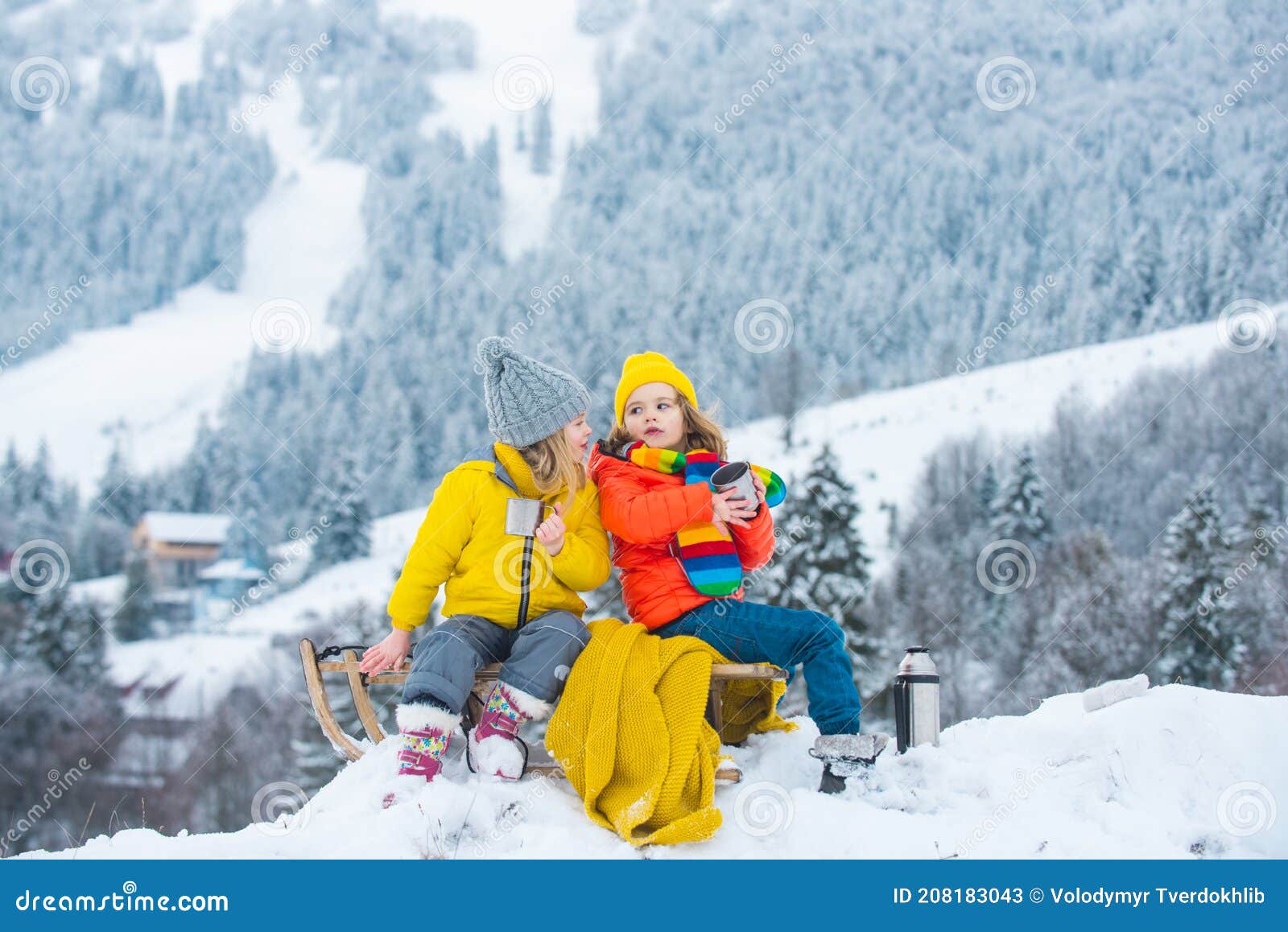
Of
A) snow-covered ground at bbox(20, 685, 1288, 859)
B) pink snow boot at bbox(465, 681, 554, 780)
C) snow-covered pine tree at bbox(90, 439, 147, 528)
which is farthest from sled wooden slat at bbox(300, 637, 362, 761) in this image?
snow-covered pine tree at bbox(90, 439, 147, 528)

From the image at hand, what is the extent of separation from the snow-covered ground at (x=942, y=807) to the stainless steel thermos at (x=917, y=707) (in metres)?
0.20

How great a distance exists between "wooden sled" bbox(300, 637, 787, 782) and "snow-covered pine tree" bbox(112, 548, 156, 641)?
2024 inches

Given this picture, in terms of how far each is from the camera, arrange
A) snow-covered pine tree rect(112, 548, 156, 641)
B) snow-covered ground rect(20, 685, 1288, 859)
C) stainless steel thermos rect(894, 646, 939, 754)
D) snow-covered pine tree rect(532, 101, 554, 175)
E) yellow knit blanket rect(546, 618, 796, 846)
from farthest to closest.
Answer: snow-covered pine tree rect(532, 101, 554, 175), snow-covered pine tree rect(112, 548, 156, 641), stainless steel thermos rect(894, 646, 939, 754), yellow knit blanket rect(546, 618, 796, 846), snow-covered ground rect(20, 685, 1288, 859)

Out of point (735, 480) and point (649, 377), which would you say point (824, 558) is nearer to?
point (649, 377)

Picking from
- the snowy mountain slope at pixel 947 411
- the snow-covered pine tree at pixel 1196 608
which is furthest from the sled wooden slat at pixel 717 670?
the snowy mountain slope at pixel 947 411

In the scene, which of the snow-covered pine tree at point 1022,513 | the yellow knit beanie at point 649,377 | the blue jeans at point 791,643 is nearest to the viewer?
the blue jeans at point 791,643

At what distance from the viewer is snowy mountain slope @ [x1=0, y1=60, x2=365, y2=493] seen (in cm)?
8656

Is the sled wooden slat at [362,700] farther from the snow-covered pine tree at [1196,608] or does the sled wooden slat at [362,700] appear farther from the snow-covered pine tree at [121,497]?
the snow-covered pine tree at [121,497]

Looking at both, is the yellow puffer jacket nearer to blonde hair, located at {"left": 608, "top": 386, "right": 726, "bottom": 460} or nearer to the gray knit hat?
the gray knit hat

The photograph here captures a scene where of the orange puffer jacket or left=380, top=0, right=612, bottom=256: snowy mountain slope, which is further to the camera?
left=380, top=0, right=612, bottom=256: snowy mountain slope

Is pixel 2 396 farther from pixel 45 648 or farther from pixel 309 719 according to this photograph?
pixel 309 719

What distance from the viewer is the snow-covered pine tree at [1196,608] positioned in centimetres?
2778

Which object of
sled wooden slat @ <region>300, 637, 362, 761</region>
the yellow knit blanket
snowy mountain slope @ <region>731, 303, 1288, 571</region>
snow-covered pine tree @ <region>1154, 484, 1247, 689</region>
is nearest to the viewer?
the yellow knit blanket

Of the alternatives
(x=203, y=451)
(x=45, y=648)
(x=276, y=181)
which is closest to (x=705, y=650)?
(x=45, y=648)
